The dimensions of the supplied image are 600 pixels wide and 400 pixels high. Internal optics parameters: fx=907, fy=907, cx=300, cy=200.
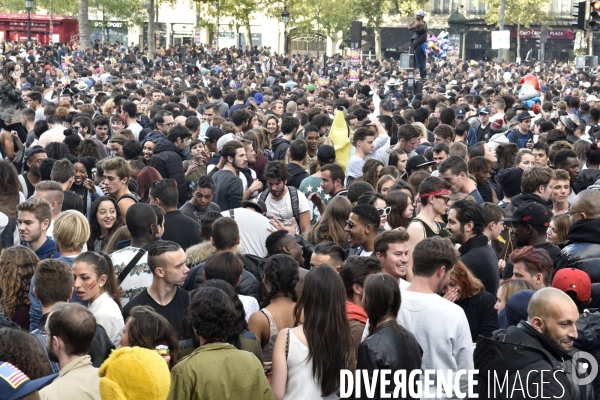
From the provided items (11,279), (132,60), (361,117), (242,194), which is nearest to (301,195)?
(242,194)

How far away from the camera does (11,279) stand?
20.8 feet

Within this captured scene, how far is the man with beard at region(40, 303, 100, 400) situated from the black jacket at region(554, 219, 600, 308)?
12.8ft

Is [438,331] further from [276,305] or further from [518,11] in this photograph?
[518,11]

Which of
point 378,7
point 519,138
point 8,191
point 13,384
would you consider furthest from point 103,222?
point 378,7

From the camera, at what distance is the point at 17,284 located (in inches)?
250

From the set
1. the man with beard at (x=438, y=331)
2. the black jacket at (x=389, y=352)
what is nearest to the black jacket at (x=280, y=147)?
the man with beard at (x=438, y=331)

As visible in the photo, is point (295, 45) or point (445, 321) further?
point (295, 45)

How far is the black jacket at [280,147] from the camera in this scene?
12.8 meters

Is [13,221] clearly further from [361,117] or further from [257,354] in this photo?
[361,117]

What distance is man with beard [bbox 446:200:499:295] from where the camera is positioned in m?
6.98

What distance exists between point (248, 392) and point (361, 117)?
11032mm

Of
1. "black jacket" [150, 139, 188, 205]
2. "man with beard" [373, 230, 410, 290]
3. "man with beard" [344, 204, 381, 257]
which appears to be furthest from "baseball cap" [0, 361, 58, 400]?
"black jacket" [150, 139, 188, 205]

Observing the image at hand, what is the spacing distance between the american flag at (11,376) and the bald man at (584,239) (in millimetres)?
4458

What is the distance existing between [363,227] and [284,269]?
155 cm
